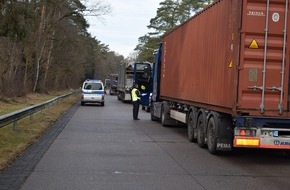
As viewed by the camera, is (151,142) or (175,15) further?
(175,15)

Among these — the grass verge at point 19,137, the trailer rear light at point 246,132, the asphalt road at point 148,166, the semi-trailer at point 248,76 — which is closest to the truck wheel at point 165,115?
the asphalt road at point 148,166

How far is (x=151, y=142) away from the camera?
14.3 m

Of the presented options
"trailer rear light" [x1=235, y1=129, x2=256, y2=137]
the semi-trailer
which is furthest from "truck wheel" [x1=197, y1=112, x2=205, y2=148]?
"trailer rear light" [x1=235, y1=129, x2=256, y2=137]

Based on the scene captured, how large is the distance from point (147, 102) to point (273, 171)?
65.8ft

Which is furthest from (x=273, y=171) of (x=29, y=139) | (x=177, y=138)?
(x=29, y=139)

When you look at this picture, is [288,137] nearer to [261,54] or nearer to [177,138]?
[261,54]

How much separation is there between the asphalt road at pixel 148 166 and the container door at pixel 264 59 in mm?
1381

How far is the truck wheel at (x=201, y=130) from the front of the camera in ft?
42.7

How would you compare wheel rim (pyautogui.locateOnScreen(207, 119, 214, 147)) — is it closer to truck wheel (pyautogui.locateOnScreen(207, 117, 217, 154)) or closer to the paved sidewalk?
truck wheel (pyautogui.locateOnScreen(207, 117, 217, 154))

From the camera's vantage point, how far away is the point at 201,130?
1320 centimetres

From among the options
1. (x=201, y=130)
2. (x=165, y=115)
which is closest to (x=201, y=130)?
(x=201, y=130)

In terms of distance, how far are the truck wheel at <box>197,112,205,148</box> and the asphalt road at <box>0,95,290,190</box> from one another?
0.77 ft

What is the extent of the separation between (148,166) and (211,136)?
2454 millimetres

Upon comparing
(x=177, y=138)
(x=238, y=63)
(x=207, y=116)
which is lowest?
(x=177, y=138)
